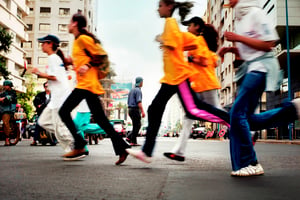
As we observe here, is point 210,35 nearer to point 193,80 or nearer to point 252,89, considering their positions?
point 193,80

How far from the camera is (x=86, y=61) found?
17.4 feet

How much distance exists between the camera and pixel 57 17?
68875 mm

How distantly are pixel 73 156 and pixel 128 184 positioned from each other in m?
2.35

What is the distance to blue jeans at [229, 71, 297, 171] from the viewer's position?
3910 millimetres

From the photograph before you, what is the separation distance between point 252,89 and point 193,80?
134cm

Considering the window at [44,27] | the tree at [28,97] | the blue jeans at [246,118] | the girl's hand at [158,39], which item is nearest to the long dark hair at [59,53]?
the girl's hand at [158,39]

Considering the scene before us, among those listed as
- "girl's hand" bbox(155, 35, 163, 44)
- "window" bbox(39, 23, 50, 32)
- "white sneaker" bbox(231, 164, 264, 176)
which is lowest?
"white sneaker" bbox(231, 164, 264, 176)

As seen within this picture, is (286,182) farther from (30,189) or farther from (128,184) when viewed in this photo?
(30,189)

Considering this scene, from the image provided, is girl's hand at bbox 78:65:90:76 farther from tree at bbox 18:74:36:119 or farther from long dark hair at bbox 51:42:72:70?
tree at bbox 18:74:36:119

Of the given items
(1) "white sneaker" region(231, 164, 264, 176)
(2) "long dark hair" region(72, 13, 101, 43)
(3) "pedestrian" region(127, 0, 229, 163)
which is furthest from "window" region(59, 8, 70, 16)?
(1) "white sneaker" region(231, 164, 264, 176)

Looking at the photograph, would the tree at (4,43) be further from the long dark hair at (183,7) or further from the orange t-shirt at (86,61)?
the long dark hair at (183,7)

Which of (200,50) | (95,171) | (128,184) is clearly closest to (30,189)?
(128,184)

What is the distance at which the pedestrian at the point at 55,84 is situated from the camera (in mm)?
6156

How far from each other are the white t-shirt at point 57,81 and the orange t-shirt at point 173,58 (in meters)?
2.08
